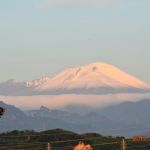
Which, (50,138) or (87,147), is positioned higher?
(50,138)

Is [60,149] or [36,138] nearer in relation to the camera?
[60,149]

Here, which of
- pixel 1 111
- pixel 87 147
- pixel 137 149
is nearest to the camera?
pixel 1 111

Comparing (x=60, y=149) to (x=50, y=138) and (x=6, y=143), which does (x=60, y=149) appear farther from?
(x=50, y=138)

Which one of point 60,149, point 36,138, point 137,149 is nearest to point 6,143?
point 36,138

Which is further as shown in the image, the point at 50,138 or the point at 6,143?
the point at 50,138

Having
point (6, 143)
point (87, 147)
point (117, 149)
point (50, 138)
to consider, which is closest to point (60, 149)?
point (117, 149)

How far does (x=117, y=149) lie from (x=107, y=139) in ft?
124

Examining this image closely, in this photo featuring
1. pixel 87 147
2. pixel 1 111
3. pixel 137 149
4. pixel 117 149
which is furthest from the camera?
pixel 117 149

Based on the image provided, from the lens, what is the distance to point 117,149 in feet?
483

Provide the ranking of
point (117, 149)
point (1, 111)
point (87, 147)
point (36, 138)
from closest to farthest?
point (1, 111) < point (87, 147) < point (117, 149) < point (36, 138)

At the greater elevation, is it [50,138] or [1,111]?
[50,138]

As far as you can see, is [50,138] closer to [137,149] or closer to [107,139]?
[107,139]

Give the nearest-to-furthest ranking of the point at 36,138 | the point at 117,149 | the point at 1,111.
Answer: the point at 1,111 < the point at 117,149 < the point at 36,138

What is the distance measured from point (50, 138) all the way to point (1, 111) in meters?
155
